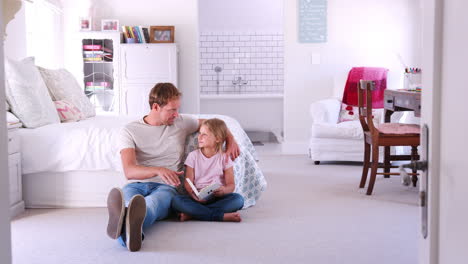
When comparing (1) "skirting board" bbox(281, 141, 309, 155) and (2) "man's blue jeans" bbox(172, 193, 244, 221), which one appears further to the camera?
(1) "skirting board" bbox(281, 141, 309, 155)

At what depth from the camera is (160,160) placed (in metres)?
3.36

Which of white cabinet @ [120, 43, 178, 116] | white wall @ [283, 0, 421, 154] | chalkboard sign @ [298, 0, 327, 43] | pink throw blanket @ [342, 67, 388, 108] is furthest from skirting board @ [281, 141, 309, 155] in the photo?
white cabinet @ [120, 43, 178, 116]

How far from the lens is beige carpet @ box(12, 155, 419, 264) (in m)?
2.66

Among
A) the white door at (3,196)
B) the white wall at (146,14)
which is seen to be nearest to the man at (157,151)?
the white door at (3,196)

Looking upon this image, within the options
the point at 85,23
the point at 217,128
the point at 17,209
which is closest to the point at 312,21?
the point at 85,23

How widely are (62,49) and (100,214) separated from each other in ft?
12.7

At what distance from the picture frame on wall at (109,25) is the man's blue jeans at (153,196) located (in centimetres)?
393

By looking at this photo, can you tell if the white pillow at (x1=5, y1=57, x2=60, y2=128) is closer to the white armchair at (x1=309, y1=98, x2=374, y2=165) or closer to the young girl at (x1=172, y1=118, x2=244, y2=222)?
the young girl at (x1=172, y1=118, x2=244, y2=222)

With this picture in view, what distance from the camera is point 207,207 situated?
10.9 feet

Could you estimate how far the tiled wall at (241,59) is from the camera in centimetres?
882

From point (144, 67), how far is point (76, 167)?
3219 millimetres

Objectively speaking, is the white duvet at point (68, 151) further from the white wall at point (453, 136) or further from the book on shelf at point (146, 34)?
the book on shelf at point (146, 34)

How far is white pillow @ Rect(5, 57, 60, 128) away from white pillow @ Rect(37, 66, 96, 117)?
42cm

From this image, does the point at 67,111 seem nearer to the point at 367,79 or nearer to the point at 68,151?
the point at 68,151
